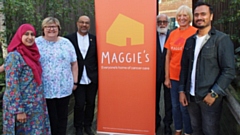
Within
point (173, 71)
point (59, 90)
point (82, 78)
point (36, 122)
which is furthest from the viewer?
point (82, 78)

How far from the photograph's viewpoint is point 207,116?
2.23 m

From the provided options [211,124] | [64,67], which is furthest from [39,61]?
[211,124]

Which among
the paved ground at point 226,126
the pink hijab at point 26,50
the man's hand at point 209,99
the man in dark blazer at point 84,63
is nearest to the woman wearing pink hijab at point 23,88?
the pink hijab at point 26,50

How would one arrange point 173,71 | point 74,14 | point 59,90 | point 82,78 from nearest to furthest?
point 59,90 → point 173,71 → point 82,78 → point 74,14

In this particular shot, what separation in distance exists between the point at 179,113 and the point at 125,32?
1.24 m

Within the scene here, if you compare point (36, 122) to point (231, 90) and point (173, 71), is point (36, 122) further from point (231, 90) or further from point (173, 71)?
point (231, 90)

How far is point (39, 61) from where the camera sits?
253 cm

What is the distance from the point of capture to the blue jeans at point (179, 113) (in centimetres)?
281

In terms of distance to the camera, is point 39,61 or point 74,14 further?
point 74,14

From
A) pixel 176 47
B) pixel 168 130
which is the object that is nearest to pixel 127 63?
pixel 176 47

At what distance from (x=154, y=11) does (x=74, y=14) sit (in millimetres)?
2294

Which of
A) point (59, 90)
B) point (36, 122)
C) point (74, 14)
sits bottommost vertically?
point (36, 122)

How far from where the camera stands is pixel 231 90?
3215 mm

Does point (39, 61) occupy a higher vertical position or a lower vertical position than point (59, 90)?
higher
